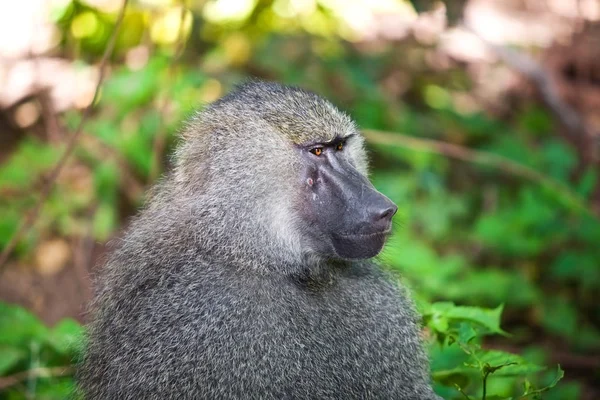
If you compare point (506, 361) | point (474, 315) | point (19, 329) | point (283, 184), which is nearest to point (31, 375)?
point (19, 329)

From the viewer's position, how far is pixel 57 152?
5.52 meters

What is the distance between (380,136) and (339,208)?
2.53 meters

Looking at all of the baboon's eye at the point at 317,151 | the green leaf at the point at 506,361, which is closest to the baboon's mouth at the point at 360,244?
the baboon's eye at the point at 317,151

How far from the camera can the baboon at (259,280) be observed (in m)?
2.40

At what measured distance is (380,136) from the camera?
5.11m

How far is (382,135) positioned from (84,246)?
225cm

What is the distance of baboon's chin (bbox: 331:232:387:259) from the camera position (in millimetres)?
2605

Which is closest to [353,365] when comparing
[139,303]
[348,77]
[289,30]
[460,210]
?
[139,303]

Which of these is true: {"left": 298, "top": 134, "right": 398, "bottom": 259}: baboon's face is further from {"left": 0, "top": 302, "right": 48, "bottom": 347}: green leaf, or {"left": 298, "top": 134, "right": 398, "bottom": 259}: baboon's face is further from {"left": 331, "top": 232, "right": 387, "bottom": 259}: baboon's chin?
{"left": 0, "top": 302, "right": 48, "bottom": 347}: green leaf

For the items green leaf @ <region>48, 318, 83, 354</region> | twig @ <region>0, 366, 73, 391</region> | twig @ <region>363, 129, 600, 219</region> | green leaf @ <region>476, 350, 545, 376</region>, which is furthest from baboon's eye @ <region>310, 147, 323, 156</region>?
twig @ <region>363, 129, 600, 219</region>

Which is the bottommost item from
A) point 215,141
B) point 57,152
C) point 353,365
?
point 57,152

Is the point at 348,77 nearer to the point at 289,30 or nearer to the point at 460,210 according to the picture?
the point at 289,30

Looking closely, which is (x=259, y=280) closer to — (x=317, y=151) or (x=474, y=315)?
(x=317, y=151)

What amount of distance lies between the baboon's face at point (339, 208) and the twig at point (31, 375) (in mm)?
1514
